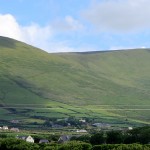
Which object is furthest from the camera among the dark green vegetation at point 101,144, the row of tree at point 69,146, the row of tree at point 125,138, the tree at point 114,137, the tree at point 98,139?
the tree at point 98,139

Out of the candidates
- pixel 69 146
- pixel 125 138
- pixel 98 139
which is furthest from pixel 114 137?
pixel 69 146

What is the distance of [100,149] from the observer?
284ft

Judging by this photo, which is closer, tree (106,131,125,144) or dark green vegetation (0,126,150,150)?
dark green vegetation (0,126,150,150)

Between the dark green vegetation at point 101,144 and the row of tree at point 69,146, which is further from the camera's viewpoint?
the dark green vegetation at point 101,144

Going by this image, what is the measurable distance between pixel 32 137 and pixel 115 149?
73.5 metres

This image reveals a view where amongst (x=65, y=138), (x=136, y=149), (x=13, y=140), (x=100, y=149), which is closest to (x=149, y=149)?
(x=136, y=149)

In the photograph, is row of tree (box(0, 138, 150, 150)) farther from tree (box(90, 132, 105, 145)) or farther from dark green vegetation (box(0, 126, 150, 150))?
tree (box(90, 132, 105, 145))

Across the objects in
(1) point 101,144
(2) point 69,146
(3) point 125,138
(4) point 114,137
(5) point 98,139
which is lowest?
(5) point 98,139

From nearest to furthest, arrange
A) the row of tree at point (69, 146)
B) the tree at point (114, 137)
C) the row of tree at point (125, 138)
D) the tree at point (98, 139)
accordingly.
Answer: the row of tree at point (69, 146)
the row of tree at point (125, 138)
the tree at point (114, 137)
the tree at point (98, 139)

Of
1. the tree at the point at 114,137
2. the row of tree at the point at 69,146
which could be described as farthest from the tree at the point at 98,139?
the row of tree at the point at 69,146

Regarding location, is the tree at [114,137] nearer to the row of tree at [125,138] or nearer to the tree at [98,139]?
the row of tree at [125,138]

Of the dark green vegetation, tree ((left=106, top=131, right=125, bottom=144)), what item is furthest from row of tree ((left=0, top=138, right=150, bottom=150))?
tree ((left=106, top=131, right=125, bottom=144))

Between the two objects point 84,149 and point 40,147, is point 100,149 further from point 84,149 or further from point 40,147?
point 40,147

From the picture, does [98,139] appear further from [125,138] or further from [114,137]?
[125,138]
